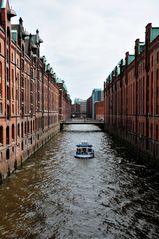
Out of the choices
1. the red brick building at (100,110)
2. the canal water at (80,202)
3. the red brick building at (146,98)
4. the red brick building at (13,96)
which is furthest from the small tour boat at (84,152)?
the red brick building at (100,110)

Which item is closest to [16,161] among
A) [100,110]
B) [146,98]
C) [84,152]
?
[84,152]

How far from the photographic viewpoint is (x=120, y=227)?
58.2 feet

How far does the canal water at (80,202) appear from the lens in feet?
56.0

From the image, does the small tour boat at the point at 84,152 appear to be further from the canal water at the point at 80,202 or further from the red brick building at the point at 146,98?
the red brick building at the point at 146,98

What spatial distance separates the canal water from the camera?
1708 centimetres

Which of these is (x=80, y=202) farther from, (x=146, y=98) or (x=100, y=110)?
(x=100, y=110)

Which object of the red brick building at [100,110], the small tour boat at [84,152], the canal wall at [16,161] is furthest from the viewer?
the red brick building at [100,110]

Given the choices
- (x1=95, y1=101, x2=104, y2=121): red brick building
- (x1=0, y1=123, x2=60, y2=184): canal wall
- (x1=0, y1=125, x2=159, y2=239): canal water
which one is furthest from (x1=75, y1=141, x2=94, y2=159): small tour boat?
(x1=95, y1=101, x2=104, y2=121): red brick building

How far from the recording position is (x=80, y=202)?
22.5 metres

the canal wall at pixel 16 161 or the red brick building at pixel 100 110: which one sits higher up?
the red brick building at pixel 100 110

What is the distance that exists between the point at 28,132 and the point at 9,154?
569 inches

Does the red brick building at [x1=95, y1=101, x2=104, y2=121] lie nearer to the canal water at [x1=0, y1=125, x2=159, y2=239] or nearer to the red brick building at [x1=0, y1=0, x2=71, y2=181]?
the red brick building at [x1=0, y1=0, x2=71, y2=181]

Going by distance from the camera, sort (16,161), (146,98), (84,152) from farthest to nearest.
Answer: (84,152) → (146,98) → (16,161)

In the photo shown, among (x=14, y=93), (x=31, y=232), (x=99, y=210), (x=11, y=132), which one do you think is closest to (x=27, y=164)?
(x=11, y=132)
